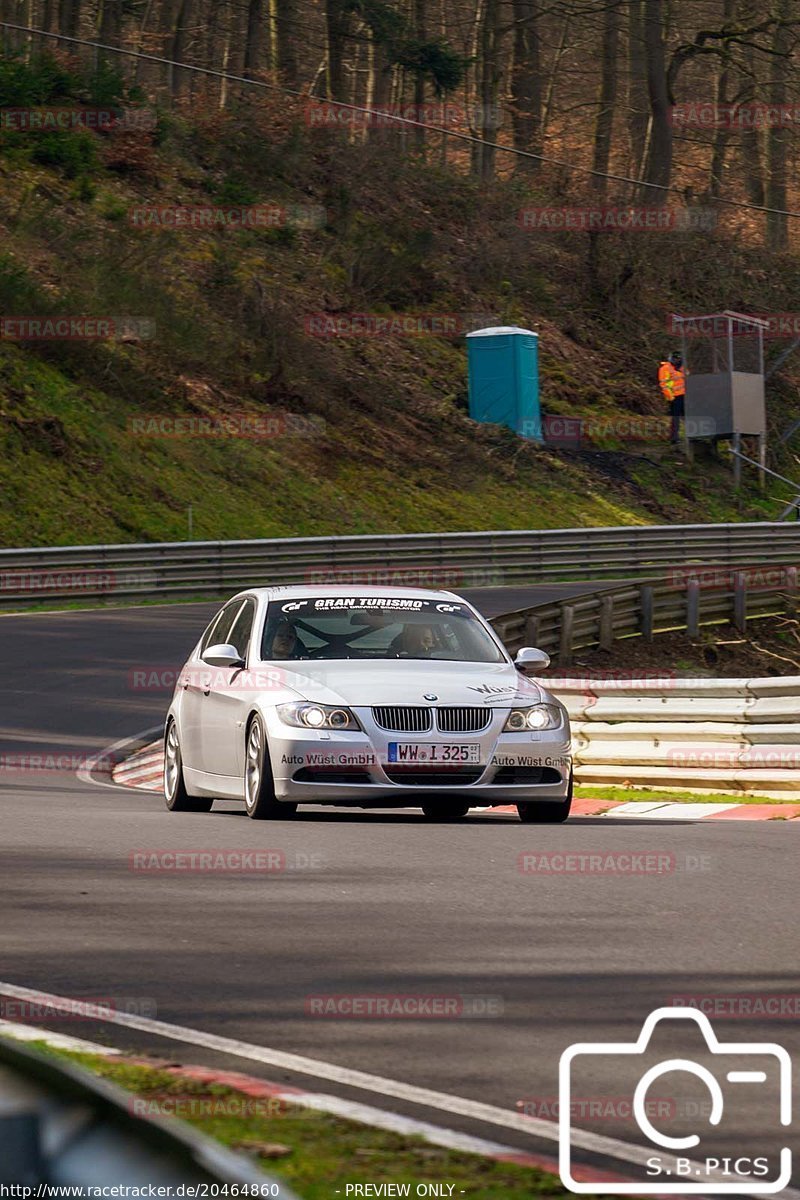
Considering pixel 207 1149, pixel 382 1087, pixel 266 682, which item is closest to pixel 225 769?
pixel 266 682

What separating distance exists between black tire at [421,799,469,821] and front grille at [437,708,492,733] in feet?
1.45

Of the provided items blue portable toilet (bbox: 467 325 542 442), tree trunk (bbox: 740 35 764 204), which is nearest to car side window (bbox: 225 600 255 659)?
blue portable toilet (bbox: 467 325 542 442)

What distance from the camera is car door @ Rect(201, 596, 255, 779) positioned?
12.2 m

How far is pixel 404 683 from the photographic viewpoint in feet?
38.6

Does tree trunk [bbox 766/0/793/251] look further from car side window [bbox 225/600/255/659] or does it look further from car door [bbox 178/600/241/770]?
car side window [bbox 225/600/255/659]

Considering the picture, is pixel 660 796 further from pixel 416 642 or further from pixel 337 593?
pixel 337 593

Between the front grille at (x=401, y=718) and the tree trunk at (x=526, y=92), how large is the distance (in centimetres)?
5040

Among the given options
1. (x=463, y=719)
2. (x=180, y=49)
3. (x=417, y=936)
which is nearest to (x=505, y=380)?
(x=180, y=49)

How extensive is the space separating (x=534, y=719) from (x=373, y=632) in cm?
141

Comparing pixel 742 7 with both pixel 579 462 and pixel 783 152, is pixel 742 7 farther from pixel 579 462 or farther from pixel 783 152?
pixel 579 462

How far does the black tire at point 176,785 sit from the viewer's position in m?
13.2

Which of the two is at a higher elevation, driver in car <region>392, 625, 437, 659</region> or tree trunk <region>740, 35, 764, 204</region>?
tree trunk <region>740, 35, 764, 204</region>

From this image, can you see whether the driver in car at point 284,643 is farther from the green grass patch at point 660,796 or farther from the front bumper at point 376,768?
the green grass patch at point 660,796

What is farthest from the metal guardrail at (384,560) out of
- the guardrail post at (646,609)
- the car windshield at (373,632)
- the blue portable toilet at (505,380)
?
the car windshield at (373,632)
